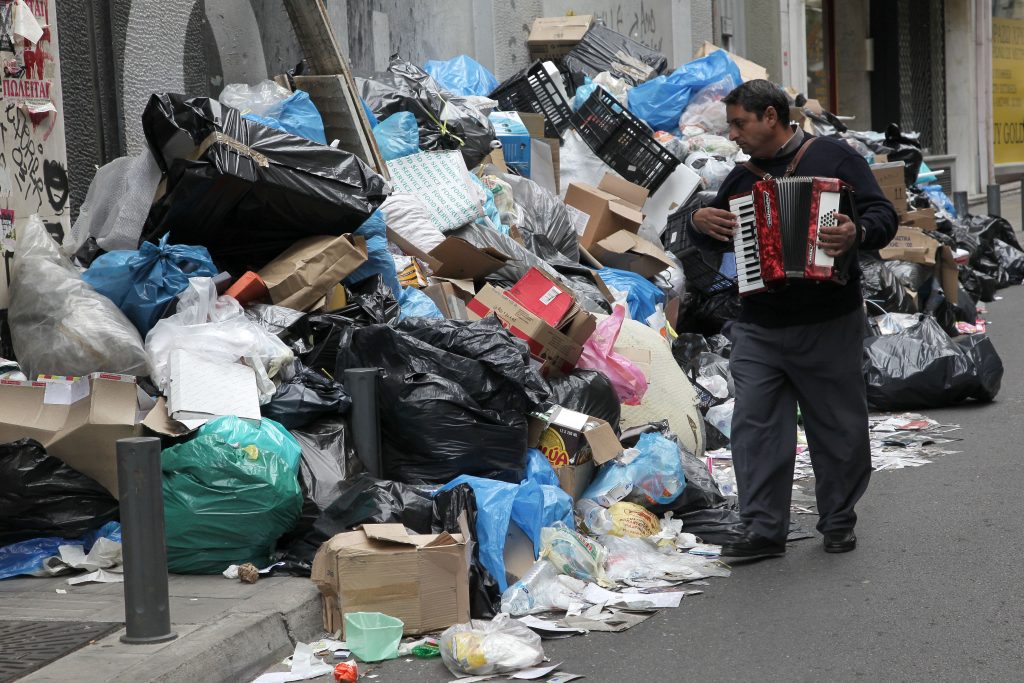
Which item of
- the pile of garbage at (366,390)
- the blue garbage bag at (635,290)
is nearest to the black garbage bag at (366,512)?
the pile of garbage at (366,390)

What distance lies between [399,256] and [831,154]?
2591 mm

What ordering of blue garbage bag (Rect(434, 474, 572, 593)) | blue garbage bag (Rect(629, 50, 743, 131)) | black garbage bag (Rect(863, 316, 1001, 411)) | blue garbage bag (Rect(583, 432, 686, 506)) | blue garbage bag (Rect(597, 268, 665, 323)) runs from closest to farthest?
1. blue garbage bag (Rect(434, 474, 572, 593))
2. blue garbage bag (Rect(583, 432, 686, 506))
3. black garbage bag (Rect(863, 316, 1001, 411))
4. blue garbage bag (Rect(597, 268, 665, 323))
5. blue garbage bag (Rect(629, 50, 743, 131))

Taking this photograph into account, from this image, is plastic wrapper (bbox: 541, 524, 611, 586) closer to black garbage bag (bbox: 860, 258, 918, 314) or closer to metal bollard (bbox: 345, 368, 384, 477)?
metal bollard (bbox: 345, 368, 384, 477)

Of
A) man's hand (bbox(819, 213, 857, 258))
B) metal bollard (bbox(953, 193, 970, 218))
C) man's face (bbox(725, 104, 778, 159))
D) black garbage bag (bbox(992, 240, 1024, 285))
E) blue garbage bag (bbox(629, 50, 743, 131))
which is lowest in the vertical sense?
black garbage bag (bbox(992, 240, 1024, 285))

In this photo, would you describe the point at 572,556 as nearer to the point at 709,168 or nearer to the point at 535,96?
the point at 709,168

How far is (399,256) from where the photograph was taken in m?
6.90

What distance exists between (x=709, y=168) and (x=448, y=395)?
5.99 metres

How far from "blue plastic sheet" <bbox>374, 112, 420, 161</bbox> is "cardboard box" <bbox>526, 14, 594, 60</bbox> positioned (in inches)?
197

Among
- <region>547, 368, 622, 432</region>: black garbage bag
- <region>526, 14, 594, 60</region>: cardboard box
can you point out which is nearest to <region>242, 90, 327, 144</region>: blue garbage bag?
<region>547, 368, 622, 432</region>: black garbage bag

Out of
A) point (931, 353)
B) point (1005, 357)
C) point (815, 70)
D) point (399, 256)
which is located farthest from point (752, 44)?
point (399, 256)

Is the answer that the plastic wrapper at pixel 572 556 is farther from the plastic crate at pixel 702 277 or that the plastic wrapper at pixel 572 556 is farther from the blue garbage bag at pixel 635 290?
the plastic crate at pixel 702 277

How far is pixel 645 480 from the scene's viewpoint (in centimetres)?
561

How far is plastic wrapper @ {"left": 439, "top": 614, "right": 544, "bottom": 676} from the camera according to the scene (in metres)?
3.89

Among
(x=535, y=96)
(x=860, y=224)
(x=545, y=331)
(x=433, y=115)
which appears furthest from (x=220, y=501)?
(x=535, y=96)
